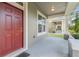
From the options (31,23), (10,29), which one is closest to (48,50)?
(31,23)

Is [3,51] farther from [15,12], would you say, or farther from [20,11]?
[20,11]

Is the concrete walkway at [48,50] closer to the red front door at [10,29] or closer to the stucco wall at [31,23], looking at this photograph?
the stucco wall at [31,23]

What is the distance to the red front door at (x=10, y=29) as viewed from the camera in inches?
160

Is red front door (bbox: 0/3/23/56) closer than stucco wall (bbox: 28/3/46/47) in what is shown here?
Yes

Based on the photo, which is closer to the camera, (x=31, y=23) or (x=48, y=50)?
(x=48, y=50)

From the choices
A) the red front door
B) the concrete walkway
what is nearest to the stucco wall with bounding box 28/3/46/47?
the concrete walkway

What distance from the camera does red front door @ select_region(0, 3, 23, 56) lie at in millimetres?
4073

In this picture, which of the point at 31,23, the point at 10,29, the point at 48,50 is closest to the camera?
the point at 10,29

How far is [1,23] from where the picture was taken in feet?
13.1

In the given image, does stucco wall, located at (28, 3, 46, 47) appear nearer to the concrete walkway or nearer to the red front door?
the concrete walkway

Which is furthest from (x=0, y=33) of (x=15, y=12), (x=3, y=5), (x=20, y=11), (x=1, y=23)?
(x=20, y=11)

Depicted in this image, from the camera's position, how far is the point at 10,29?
4.56m

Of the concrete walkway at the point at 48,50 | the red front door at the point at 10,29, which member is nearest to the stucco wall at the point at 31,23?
the concrete walkway at the point at 48,50

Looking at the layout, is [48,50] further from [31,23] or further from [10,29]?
[10,29]
